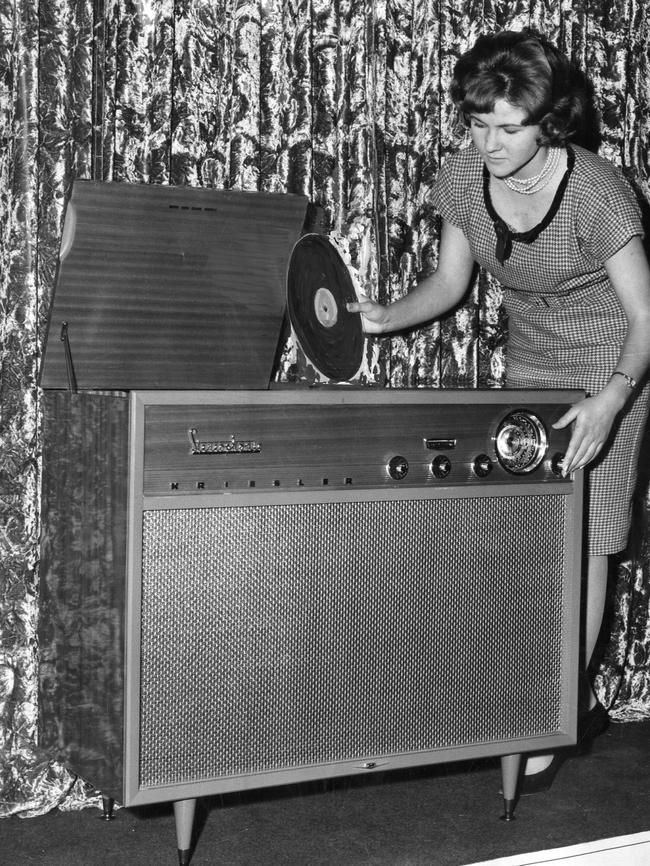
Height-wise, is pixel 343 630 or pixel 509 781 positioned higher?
pixel 343 630

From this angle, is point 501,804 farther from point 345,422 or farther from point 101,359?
point 101,359

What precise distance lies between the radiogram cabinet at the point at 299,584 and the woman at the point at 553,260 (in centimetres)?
18

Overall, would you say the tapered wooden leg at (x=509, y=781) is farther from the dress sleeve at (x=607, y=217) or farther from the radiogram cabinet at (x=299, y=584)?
the dress sleeve at (x=607, y=217)

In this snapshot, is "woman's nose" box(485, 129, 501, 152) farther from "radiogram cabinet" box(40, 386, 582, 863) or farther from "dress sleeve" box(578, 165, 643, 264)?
"radiogram cabinet" box(40, 386, 582, 863)

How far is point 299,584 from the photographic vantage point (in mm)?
1745

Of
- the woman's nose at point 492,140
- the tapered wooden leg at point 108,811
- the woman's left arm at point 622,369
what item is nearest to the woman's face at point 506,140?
the woman's nose at point 492,140

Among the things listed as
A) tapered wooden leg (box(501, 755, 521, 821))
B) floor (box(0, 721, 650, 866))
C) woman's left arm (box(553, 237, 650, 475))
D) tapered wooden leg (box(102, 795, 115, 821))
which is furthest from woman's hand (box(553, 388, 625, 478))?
tapered wooden leg (box(102, 795, 115, 821))

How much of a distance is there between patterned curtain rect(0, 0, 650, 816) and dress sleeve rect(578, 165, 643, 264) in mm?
475

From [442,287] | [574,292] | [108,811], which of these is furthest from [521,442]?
[108,811]

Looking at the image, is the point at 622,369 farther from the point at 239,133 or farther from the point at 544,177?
the point at 239,133

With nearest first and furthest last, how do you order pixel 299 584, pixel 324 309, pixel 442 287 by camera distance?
pixel 299 584, pixel 324 309, pixel 442 287

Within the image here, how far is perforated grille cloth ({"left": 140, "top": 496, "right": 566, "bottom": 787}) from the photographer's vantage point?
65.1 inches

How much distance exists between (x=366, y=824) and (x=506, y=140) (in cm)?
130

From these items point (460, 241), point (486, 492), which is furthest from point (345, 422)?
point (460, 241)
